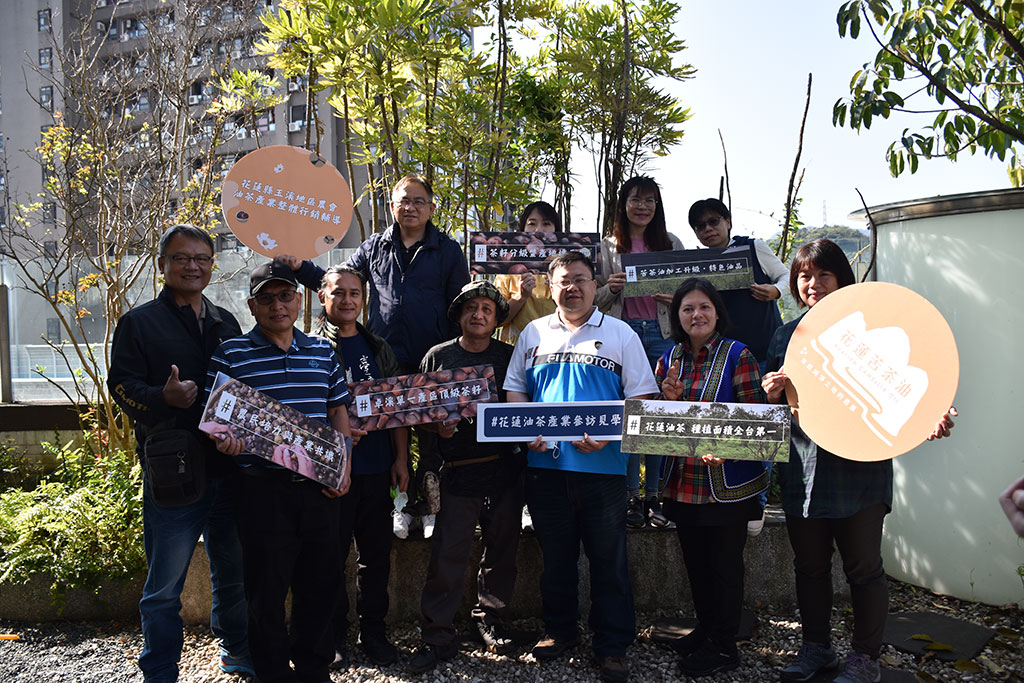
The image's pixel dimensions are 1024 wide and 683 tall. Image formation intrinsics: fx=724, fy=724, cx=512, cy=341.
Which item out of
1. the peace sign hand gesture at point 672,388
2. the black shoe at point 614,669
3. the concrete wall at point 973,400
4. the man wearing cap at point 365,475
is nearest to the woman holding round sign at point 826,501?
the peace sign hand gesture at point 672,388

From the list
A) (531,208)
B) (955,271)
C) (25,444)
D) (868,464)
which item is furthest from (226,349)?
(25,444)

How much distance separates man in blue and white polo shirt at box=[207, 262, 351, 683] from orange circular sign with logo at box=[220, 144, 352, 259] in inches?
26.2

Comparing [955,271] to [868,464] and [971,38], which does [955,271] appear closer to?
[971,38]

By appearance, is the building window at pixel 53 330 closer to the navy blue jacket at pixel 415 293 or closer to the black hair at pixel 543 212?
the navy blue jacket at pixel 415 293

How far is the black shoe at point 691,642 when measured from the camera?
3479mm

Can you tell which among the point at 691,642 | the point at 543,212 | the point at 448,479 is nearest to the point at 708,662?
the point at 691,642

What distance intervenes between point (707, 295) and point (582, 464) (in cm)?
95

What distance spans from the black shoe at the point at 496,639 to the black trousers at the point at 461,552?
0.14 metres

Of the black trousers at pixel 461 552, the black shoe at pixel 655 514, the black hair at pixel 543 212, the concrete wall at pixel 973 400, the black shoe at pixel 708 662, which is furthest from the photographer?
the black hair at pixel 543 212

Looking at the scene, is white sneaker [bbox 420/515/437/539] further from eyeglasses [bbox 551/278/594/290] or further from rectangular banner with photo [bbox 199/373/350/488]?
eyeglasses [bbox 551/278/594/290]

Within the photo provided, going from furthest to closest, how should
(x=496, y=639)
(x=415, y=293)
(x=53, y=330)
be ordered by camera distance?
1. (x=53, y=330)
2. (x=415, y=293)
3. (x=496, y=639)

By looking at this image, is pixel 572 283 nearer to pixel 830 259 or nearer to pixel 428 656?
pixel 830 259

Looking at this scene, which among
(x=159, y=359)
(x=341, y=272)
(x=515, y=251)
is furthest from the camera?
(x=515, y=251)

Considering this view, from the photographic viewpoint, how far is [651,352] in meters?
4.10
